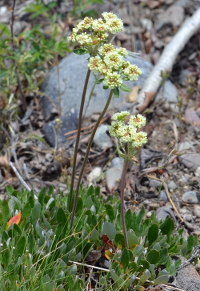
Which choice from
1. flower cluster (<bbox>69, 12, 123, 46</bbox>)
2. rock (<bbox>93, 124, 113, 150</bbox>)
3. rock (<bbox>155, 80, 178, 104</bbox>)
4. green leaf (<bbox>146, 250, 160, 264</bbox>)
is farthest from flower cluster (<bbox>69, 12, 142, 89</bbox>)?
rock (<bbox>155, 80, 178, 104</bbox>)

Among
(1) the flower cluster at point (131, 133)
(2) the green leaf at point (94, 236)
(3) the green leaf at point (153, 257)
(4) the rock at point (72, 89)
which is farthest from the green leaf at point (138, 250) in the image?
(4) the rock at point (72, 89)

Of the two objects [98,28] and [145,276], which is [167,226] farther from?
[98,28]

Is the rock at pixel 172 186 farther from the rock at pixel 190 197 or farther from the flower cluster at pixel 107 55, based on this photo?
the flower cluster at pixel 107 55

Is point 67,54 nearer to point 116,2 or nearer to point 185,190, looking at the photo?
point 116,2

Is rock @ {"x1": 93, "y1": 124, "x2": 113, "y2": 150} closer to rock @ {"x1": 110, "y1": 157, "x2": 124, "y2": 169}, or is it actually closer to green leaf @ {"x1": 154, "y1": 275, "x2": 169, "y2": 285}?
rock @ {"x1": 110, "y1": 157, "x2": 124, "y2": 169}

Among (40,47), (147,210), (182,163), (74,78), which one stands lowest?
(147,210)

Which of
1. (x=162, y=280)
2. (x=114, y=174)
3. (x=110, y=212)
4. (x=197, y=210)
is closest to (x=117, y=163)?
(x=114, y=174)

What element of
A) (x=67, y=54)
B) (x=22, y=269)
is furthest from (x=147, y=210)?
(x=67, y=54)
